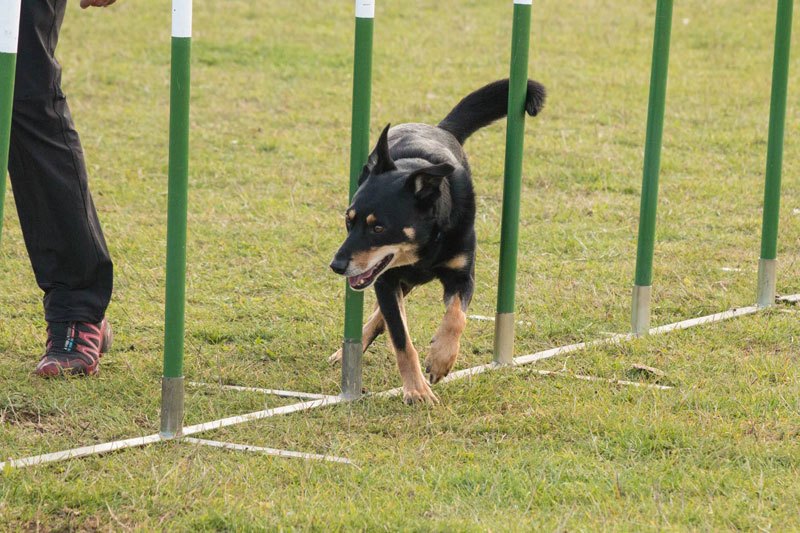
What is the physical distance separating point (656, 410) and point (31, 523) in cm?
177

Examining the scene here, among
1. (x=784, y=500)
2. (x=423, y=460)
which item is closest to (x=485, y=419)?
(x=423, y=460)

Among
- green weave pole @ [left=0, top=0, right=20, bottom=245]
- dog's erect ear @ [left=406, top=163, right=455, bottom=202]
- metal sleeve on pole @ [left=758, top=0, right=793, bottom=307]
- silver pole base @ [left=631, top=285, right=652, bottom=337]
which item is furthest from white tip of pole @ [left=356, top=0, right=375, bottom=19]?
metal sleeve on pole @ [left=758, top=0, right=793, bottom=307]

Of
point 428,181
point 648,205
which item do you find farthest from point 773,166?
point 428,181

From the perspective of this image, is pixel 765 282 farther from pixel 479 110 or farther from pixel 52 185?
pixel 52 185

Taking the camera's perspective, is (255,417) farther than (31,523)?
Yes

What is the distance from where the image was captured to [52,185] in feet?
12.5

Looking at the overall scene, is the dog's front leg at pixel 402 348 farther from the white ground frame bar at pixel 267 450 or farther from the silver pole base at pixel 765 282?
the silver pole base at pixel 765 282

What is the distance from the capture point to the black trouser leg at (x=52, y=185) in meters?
3.65

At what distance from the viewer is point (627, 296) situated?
4875 mm

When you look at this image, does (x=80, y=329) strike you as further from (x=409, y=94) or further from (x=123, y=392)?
(x=409, y=94)

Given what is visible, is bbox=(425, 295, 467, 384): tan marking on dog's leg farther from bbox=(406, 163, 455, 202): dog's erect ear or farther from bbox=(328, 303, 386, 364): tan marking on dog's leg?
bbox=(328, 303, 386, 364): tan marking on dog's leg

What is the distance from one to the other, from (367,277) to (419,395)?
1.32ft

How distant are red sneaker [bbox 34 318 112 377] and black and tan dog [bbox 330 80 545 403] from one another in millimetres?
809

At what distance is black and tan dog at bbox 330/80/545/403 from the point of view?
11.9 feet
